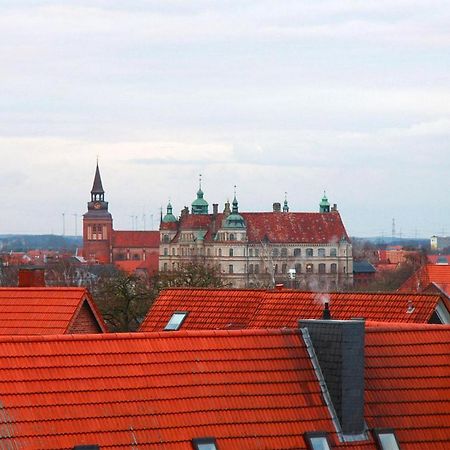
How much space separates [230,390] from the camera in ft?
70.7

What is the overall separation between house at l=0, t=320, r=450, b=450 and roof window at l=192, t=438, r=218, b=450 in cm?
2

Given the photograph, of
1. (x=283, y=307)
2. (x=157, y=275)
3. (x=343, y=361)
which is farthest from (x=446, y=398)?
(x=157, y=275)

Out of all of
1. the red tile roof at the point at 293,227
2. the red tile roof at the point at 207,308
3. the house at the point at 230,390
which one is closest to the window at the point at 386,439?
the house at the point at 230,390

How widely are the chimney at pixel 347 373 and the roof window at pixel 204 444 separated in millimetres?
2086

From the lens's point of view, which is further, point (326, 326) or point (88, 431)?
point (326, 326)

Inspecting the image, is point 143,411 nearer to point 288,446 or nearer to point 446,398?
point 288,446

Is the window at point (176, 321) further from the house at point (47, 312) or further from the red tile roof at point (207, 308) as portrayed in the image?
the house at point (47, 312)

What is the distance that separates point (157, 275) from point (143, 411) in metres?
53.1

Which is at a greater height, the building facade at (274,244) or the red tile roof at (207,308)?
the red tile roof at (207,308)

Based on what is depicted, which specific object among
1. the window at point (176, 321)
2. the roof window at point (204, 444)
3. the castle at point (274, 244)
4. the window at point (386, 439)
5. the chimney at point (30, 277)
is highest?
the chimney at point (30, 277)

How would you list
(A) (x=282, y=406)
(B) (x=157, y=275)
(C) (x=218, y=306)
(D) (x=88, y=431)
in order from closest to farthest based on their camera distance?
(D) (x=88, y=431)
(A) (x=282, y=406)
(C) (x=218, y=306)
(B) (x=157, y=275)

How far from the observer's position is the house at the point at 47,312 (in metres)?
33.3

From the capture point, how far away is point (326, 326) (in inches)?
885

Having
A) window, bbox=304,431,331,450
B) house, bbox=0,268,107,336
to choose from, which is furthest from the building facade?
window, bbox=304,431,331,450
